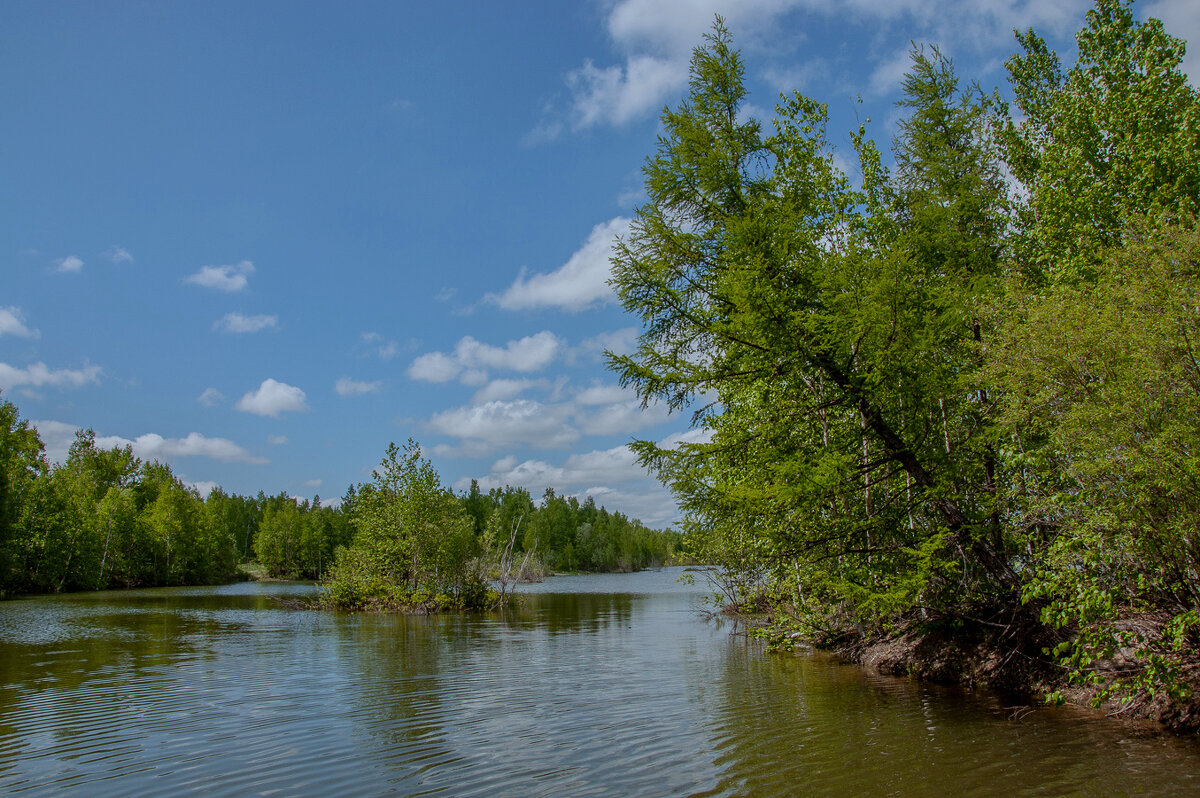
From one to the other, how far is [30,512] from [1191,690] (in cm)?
6647

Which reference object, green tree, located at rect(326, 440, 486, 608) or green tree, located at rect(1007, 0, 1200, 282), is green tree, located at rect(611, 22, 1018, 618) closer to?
green tree, located at rect(1007, 0, 1200, 282)

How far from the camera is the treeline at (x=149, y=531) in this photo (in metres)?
46.3

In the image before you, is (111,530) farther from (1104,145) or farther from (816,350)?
(1104,145)

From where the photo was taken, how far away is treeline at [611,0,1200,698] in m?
8.06

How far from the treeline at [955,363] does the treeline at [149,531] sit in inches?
861

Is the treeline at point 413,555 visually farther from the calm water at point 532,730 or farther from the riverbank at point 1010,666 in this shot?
the riverbank at point 1010,666

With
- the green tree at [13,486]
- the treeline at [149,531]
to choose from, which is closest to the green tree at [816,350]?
the treeline at [149,531]

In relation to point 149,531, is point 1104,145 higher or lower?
higher

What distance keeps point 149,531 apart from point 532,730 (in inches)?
2844

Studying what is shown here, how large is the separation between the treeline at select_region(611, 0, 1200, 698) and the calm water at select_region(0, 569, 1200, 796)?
163 cm

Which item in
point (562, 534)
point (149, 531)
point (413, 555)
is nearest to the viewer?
point (413, 555)

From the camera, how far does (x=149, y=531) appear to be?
65.8 metres

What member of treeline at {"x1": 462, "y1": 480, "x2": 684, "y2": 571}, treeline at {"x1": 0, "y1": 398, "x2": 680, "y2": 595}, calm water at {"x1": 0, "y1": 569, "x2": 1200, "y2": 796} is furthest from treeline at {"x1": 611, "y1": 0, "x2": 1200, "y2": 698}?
treeline at {"x1": 462, "y1": 480, "x2": 684, "y2": 571}

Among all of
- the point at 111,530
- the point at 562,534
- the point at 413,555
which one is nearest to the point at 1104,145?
the point at 413,555
